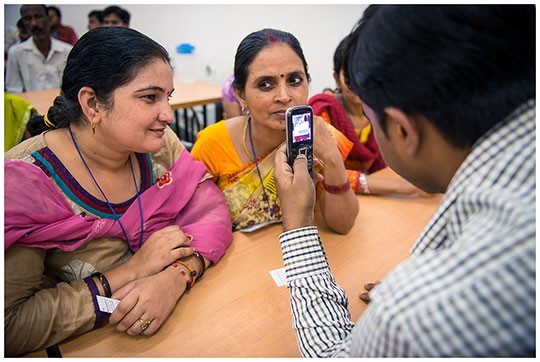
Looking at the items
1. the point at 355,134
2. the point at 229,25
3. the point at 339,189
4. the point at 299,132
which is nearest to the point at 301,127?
the point at 299,132

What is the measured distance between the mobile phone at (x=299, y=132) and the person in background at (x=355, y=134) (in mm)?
543

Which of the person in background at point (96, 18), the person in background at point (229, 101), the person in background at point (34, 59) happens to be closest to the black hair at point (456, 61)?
the person in background at point (229, 101)

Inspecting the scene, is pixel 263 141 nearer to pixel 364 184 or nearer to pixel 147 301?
pixel 364 184

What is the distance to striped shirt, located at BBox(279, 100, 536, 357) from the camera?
0.38m

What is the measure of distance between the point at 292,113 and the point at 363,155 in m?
1.00

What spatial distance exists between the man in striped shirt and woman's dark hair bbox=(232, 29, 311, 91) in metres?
0.71

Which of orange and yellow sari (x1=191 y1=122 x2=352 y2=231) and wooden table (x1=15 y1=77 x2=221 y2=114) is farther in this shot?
wooden table (x1=15 y1=77 x2=221 y2=114)

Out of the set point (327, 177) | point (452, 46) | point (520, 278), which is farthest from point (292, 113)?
point (520, 278)

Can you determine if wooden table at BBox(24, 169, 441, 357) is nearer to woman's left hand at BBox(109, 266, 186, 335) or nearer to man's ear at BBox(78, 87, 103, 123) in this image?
woman's left hand at BBox(109, 266, 186, 335)

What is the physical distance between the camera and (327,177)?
4.33 ft

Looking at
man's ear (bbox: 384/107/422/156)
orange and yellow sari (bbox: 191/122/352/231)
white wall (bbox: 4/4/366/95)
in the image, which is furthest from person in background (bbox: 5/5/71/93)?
man's ear (bbox: 384/107/422/156)

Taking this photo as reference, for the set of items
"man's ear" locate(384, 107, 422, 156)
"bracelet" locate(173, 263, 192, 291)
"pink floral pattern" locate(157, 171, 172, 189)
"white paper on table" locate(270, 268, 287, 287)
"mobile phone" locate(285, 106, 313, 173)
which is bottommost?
"white paper on table" locate(270, 268, 287, 287)

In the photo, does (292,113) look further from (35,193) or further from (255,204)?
(35,193)

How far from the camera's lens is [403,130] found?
1.83 feet
